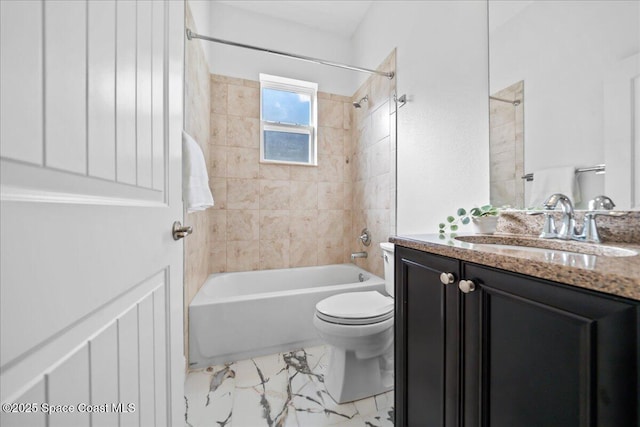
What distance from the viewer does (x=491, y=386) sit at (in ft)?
2.07

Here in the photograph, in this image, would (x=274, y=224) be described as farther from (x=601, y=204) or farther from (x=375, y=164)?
(x=601, y=204)

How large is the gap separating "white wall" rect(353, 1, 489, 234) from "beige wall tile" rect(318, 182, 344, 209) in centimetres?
88

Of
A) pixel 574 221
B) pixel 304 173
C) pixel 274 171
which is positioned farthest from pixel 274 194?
pixel 574 221

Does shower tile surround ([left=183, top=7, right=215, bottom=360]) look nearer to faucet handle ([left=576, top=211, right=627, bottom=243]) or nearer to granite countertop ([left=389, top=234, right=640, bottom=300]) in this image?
granite countertop ([left=389, top=234, right=640, bottom=300])

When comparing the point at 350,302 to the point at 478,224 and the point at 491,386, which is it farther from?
the point at 491,386

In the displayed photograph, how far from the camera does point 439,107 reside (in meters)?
1.60

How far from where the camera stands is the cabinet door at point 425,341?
0.74m

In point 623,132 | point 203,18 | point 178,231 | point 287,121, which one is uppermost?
point 203,18

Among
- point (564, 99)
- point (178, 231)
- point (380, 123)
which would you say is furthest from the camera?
point (380, 123)

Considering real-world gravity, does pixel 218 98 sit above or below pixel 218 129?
above

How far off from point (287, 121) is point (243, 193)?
0.89 metres

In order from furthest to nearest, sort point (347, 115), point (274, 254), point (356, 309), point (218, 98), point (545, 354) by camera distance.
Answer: point (347, 115) < point (274, 254) < point (218, 98) < point (356, 309) < point (545, 354)

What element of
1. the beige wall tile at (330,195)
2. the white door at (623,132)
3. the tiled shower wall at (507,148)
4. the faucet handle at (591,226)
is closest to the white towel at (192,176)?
the beige wall tile at (330,195)

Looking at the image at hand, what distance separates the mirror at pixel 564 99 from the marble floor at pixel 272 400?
4.06 ft
